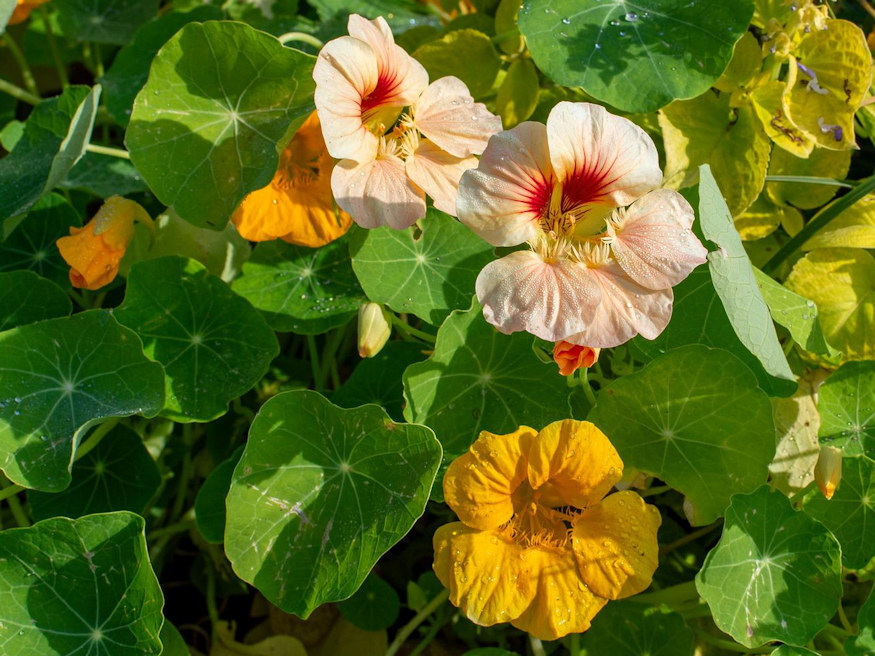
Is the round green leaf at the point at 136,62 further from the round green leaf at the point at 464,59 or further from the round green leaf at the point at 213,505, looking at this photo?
the round green leaf at the point at 213,505

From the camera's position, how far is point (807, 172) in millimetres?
1633

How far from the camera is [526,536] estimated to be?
1.24m

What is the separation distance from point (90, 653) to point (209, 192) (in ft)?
2.40

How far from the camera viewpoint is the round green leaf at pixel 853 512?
1.34 meters

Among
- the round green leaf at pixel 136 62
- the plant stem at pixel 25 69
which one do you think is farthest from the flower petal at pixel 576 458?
the plant stem at pixel 25 69

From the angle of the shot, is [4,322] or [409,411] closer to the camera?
[409,411]

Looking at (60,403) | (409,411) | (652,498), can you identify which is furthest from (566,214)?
(60,403)

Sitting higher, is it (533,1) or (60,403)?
(533,1)

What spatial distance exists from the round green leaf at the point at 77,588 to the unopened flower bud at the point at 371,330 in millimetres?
406

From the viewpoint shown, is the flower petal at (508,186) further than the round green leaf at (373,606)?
No

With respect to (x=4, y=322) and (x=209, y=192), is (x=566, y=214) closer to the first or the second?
(x=209, y=192)

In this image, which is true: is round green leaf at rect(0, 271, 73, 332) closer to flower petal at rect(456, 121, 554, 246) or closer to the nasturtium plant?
the nasturtium plant

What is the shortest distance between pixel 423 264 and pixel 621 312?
1.60ft

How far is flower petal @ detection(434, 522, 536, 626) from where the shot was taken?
1127mm
